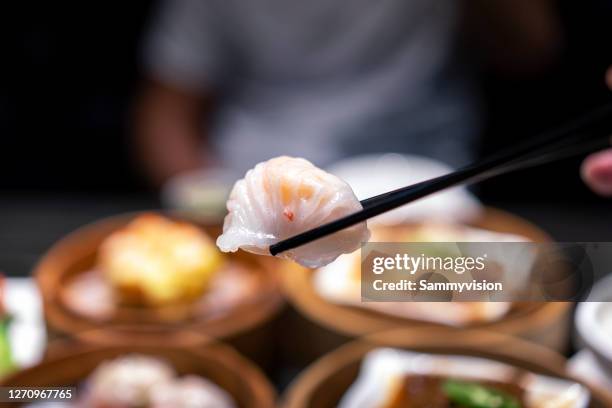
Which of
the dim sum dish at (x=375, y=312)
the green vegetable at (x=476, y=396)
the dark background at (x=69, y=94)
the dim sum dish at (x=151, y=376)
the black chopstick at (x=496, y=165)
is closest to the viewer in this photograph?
the black chopstick at (x=496, y=165)

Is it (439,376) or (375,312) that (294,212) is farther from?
(375,312)

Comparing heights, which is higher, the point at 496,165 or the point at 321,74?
the point at 321,74

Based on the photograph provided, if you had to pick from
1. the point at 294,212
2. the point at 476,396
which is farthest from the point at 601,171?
the point at 294,212

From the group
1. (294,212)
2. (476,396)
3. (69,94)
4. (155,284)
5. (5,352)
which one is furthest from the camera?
(69,94)

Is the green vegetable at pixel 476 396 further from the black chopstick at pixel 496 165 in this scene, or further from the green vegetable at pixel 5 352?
the green vegetable at pixel 5 352

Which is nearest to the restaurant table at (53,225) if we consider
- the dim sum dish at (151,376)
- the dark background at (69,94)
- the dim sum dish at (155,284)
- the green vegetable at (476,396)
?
the dim sum dish at (155,284)
